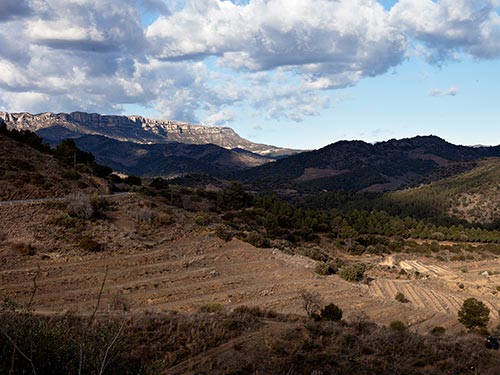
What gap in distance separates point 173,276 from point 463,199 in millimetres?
118635

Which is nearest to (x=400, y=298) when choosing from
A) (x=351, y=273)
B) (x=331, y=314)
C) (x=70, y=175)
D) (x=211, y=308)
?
(x=351, y=273)

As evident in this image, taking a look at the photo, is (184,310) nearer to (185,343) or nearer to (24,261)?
(185,343)

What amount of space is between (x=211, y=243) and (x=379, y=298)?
15.5m

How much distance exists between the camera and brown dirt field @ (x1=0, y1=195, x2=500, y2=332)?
28391 millimetres

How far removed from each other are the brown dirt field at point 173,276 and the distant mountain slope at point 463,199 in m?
83.5

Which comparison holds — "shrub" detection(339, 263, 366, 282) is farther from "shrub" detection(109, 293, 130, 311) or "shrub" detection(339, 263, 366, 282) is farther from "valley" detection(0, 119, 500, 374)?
"shrub" detection(109, 293, 130, 311)

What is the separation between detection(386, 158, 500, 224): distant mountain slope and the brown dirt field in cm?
8349

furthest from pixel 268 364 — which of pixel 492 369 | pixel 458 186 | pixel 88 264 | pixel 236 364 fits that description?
pixel 458 186

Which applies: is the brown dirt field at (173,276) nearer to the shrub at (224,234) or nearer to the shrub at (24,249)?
the shrub at (24,249)

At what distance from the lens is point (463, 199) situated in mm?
128000

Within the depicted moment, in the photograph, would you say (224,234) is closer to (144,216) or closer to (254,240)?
(254,240)

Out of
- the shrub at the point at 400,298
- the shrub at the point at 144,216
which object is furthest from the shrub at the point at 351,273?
the shrub at the point at 144,216

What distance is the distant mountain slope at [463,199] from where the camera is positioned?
118 meters

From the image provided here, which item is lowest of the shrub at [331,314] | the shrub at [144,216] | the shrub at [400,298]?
the shrub at [400,298]
